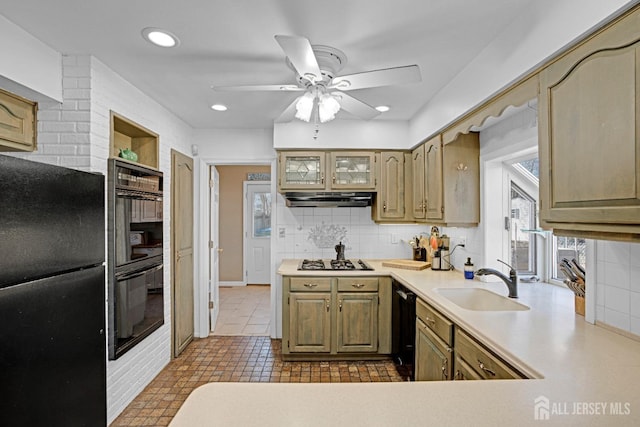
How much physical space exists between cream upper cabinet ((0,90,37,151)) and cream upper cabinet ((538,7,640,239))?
108 inches

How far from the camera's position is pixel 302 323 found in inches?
133

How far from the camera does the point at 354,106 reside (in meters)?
2.36

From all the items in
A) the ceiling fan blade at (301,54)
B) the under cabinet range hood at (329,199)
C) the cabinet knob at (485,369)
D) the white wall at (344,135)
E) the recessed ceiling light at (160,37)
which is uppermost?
the recessed ceiling light at (160,37)

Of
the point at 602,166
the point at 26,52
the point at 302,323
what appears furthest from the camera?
the point at 302,323

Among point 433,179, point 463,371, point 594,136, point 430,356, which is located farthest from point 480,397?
point 433,179

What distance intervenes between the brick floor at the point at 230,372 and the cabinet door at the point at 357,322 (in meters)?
0.17

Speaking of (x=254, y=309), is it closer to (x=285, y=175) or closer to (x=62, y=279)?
(x=285, y=175)

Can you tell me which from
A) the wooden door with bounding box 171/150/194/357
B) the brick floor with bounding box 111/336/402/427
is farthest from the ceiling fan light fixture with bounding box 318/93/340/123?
the brick floor with bounding box 111/336/402/427

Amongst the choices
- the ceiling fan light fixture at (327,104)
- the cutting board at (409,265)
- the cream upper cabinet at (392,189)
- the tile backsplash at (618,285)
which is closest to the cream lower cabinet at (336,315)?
the cutting board at (409,265)

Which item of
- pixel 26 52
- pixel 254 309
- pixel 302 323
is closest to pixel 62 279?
pixel 26 52

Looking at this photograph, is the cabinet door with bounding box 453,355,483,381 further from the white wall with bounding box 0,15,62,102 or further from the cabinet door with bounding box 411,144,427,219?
the white wall with bounding box 0,15,62,102

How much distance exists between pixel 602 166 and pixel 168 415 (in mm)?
2852

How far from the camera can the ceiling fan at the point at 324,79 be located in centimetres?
165

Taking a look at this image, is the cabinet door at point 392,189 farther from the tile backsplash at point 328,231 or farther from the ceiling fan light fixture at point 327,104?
the ceiling fan light fixture at point 327,104
